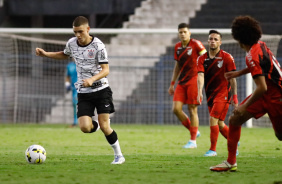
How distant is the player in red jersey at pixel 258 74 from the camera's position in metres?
6.55

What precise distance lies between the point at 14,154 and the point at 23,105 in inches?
509

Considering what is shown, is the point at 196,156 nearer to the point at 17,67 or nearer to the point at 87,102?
the point at 87,102

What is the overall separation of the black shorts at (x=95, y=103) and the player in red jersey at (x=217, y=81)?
2.16m

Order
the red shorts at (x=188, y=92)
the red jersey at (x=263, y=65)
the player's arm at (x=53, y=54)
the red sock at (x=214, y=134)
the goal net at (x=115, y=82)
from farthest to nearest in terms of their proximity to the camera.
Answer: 1. the goal net at (x=115, y=82)
2. the red shorts at (x=188, y=92)
3. the red sock at (x=214, y=134)
4. the player's arm at (x=53, y=54)
5. the red jersey at (x=263, y=65)

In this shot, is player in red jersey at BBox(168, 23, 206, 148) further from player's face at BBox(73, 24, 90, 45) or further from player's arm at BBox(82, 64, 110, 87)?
player's arm at BBox(82, 64, 110, 87)

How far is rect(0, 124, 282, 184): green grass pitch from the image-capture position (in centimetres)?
657

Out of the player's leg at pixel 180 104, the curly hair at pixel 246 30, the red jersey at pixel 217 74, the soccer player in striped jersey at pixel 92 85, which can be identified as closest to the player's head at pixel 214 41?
the red jersey at pixel 217 74

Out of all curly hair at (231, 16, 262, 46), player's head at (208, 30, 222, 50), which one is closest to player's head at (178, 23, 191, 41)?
player's head at (208, 30, 222, 50)

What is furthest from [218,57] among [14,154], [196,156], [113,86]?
[113,86]

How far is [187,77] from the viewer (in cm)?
1182

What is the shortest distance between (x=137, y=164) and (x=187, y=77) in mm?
4010

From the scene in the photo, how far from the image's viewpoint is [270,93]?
682 cm

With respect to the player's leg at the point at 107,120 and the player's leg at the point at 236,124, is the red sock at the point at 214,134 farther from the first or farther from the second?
the player's leg at the point at 236,124

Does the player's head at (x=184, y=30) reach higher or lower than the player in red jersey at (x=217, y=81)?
higher
